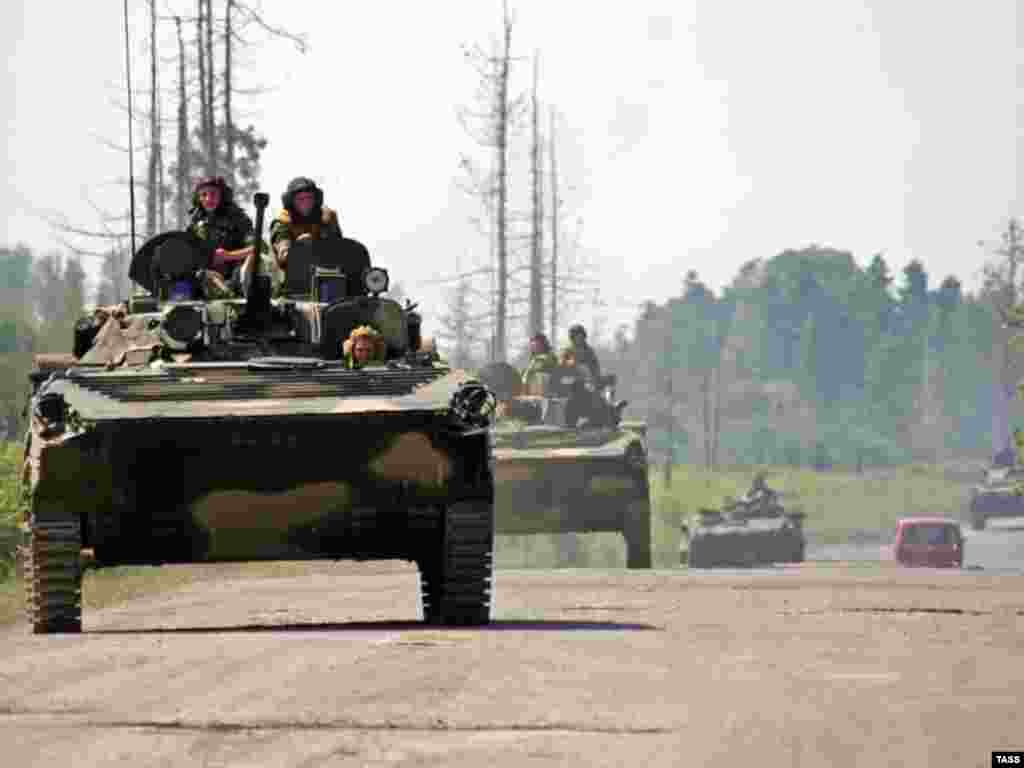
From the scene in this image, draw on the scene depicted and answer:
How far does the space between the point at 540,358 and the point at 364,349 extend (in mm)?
18862

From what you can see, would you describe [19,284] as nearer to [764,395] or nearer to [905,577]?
[764,395]

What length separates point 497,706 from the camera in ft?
37.6

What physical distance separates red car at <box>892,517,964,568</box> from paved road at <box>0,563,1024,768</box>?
42.9 metres

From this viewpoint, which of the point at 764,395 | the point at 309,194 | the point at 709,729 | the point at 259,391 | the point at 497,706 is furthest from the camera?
the point at 764,395

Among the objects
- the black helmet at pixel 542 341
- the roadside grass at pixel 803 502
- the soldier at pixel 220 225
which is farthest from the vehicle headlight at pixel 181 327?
the roadside grass at pixel 803 502

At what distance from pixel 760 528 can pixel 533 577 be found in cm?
2700

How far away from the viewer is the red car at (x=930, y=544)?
62781mm

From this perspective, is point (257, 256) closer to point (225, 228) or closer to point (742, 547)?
point (225, 228)

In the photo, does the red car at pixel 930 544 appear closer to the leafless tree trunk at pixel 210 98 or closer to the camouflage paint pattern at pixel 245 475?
the leafless tree trunk at pixel 210 98

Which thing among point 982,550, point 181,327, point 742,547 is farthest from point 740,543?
point 181,327

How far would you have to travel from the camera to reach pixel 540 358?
37500 millimetres

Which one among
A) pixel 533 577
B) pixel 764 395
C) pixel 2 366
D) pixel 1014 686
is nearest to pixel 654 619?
pixel 1014 686

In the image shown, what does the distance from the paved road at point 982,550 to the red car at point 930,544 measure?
749cm

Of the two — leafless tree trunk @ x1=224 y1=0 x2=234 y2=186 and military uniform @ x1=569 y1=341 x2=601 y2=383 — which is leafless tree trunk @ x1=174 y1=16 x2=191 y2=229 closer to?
leafless tree trunk @ x1=224 y1=0 x2=234 y2=186
